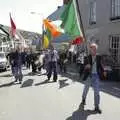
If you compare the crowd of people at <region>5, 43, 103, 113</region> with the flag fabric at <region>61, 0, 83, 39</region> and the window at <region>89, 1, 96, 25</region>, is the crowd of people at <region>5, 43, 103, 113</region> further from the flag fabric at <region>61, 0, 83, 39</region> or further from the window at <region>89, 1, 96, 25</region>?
the window at <region>89, 1, 96, 25</region>

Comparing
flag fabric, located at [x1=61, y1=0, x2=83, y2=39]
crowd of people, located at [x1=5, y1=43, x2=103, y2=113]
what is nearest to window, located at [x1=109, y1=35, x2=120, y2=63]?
crowd of people, located at [x1=5, y1=43, x2=103, y2=113]

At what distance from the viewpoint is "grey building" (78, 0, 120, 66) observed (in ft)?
89.0

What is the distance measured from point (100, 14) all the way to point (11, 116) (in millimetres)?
19528

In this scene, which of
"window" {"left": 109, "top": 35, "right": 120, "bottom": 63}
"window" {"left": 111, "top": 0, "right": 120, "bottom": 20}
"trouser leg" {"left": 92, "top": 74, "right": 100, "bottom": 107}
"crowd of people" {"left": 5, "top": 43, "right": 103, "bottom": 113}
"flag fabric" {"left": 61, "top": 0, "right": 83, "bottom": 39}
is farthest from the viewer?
"window" {"left": 111, "top": 0, "right": 120, "bottom": 20}

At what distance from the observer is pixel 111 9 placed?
27703 mm

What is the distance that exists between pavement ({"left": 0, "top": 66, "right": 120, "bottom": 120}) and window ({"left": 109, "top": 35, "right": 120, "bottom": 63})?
31.5 feet

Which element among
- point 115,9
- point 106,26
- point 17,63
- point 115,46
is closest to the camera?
point 17,63

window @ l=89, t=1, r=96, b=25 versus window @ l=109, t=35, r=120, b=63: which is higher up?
window @ l=89, t=1, r=96, b=25

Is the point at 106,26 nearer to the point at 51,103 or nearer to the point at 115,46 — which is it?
the point at 115,46

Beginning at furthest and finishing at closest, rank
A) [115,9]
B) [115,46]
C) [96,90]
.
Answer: [115,9]
[115,46]
[96,90]

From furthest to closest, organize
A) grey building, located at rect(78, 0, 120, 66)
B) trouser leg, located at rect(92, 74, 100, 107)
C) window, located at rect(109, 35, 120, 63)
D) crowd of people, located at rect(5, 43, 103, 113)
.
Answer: grey building, located at rect(78, 0, 120, 66)
window, located at rect(109, 35, 120, 63)
crowd of people, located at rect(5, 43, 103, 113)
trouser leg, located at rect(92, 74, 100, 107)

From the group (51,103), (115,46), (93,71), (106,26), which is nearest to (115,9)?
(106,26)

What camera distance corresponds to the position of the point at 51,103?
12633mm

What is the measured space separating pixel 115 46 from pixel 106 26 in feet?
5.32
